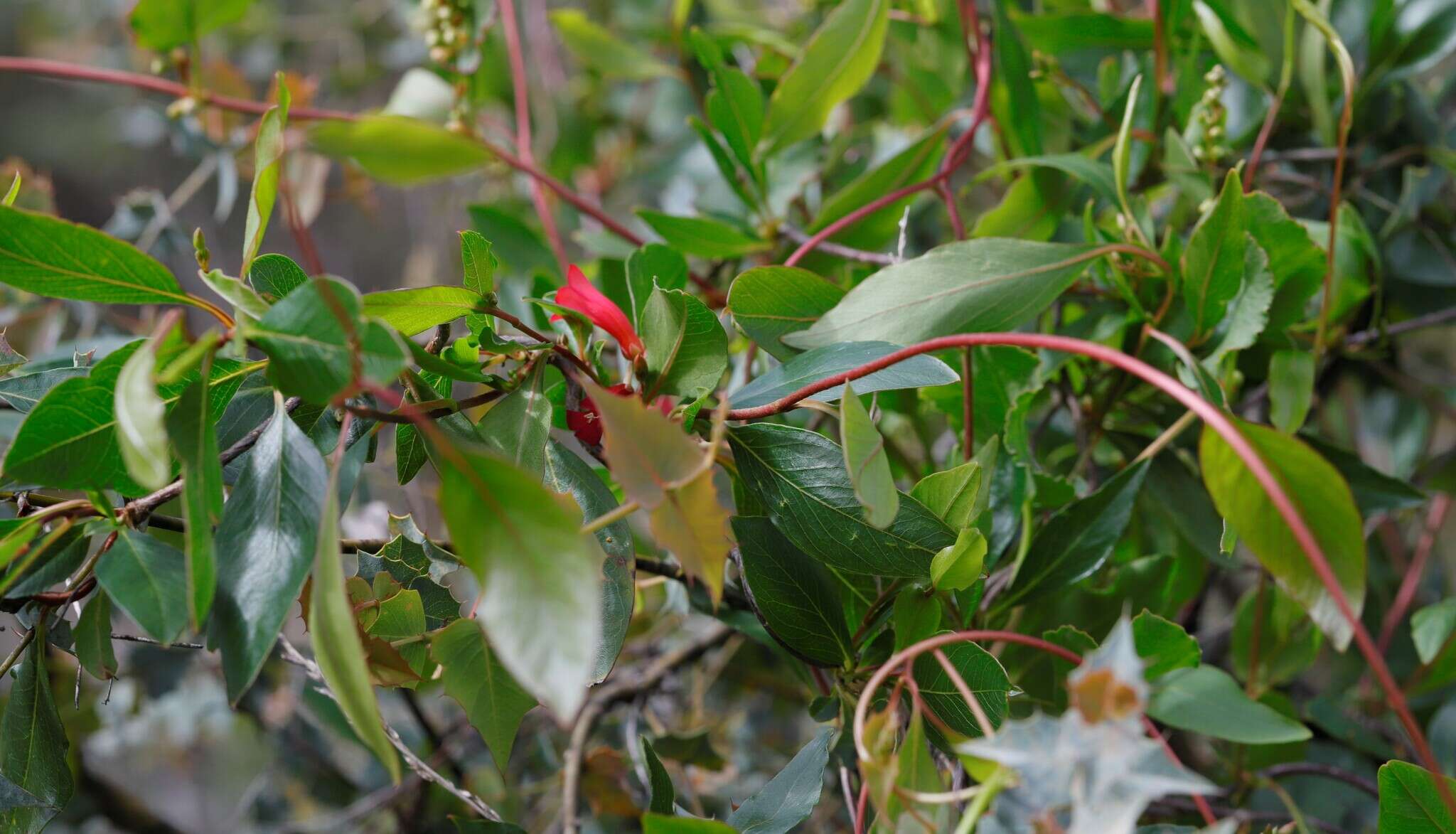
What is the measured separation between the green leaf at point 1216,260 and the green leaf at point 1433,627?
0.18 meters

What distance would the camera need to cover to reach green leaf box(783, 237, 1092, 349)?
282 mm

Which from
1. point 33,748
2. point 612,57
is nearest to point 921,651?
point 33,748

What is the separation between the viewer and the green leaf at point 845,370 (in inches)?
10.0

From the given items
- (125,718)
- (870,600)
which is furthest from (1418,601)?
(125,718)

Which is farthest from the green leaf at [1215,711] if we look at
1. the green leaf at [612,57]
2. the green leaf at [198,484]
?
the green leaf at [612,57]

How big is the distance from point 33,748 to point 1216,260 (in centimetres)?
40

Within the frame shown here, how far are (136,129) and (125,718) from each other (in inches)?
23.3

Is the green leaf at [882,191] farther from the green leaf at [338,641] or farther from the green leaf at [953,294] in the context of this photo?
the green leaf at [338,641]

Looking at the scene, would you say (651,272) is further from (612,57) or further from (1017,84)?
(612,57)

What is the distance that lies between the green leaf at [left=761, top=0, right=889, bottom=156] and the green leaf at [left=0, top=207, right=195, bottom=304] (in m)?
0.24

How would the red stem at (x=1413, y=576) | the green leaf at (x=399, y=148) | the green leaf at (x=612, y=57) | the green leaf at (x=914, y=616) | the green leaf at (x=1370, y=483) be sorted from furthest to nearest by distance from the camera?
the green leaf at (x=612, y=57), the red stem at (x=1413, y=576), the green leaf at (x=1370, y=483), the green leaf at (x=914, y=616), the green leaf at (x=399, y=148)

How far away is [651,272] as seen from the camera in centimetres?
33

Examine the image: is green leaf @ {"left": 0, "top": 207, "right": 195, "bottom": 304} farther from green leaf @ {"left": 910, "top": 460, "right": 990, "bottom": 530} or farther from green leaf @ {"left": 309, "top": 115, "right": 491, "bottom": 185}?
green leaf @ {"left": 910, "top": 460, "right": 990, "bottom": 530}

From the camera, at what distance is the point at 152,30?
47 centimetres
